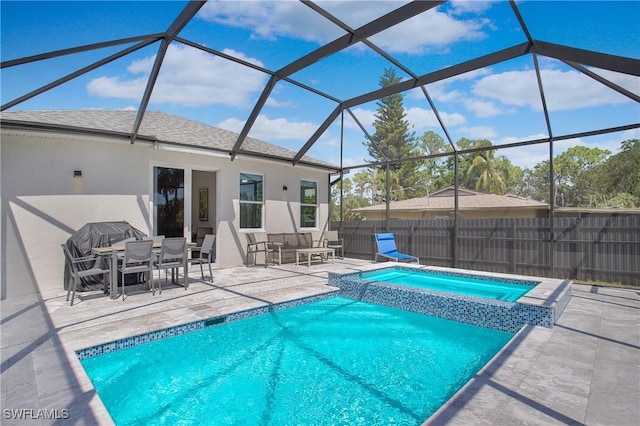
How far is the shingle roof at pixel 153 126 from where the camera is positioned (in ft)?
21.1

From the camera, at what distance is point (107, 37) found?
4.67 m

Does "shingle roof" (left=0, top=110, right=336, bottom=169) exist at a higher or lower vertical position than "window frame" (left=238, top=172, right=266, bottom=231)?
higher

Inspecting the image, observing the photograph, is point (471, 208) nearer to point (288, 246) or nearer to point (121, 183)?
point (288, 246)

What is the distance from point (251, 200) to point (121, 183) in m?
3.46

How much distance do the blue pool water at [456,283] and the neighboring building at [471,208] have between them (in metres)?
10.7

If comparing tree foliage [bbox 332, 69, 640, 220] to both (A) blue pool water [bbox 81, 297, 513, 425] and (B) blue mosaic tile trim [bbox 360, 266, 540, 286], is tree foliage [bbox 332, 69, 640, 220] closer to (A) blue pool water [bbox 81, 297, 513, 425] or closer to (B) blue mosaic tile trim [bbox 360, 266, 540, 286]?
(B) blue mosaic tile trim [bbox 360, 266, 540, 286]

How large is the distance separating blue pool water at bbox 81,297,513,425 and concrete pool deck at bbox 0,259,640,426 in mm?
380

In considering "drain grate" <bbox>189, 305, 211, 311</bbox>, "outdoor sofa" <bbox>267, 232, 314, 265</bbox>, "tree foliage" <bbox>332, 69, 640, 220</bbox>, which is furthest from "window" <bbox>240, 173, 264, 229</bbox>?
"tree foliage" <bbox>332, 69, 640, 220</bbox>

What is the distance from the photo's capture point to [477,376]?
289 cm

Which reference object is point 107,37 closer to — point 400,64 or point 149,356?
point 149,356

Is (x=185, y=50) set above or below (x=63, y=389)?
above

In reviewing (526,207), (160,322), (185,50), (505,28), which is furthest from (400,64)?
(526,207)

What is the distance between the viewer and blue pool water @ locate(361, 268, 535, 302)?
629 cm

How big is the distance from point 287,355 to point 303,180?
7986 millimetres
